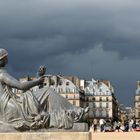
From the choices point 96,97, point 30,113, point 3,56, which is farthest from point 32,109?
point 96,97

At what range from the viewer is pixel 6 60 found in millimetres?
16844

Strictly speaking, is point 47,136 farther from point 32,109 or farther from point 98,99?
point 98,99

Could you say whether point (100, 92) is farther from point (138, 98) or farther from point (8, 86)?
point (8, 86)

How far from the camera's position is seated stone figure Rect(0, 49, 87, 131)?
51.8 feet

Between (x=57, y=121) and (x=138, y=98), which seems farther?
(x=138, y=98)

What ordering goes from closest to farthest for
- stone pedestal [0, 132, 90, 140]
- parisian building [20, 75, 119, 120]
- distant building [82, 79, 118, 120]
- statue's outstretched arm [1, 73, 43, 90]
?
1. stone pedestal [0, 132, 90, 140]
2. statue's outstretched arm [1, 73, 43, 90]
3. parisian building [20, 75, 119, 120]
4. distant building [82, 79, 118, 120]

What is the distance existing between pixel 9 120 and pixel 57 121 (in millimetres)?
1258

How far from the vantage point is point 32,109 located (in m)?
16.0

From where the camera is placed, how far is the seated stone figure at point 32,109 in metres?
15.8

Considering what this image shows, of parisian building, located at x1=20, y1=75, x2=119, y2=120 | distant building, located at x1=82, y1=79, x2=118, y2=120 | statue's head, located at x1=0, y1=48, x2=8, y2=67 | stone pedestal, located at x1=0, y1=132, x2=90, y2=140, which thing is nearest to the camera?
stone pedestal, located at x1=0, y1=132, x2=90, y2=140

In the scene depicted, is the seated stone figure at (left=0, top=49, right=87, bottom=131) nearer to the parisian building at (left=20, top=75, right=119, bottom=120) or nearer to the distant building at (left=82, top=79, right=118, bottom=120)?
the parisian building at (left=20, top=75, right=119, bottom=120)

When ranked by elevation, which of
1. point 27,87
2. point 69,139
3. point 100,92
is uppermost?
point 100,92

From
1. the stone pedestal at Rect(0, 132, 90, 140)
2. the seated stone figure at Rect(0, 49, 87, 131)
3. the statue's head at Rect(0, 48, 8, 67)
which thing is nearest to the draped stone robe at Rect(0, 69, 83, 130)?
the seated stone figure at Rect(0, 49, 87, 131)

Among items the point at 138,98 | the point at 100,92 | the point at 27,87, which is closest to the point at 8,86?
the point at 27,87
